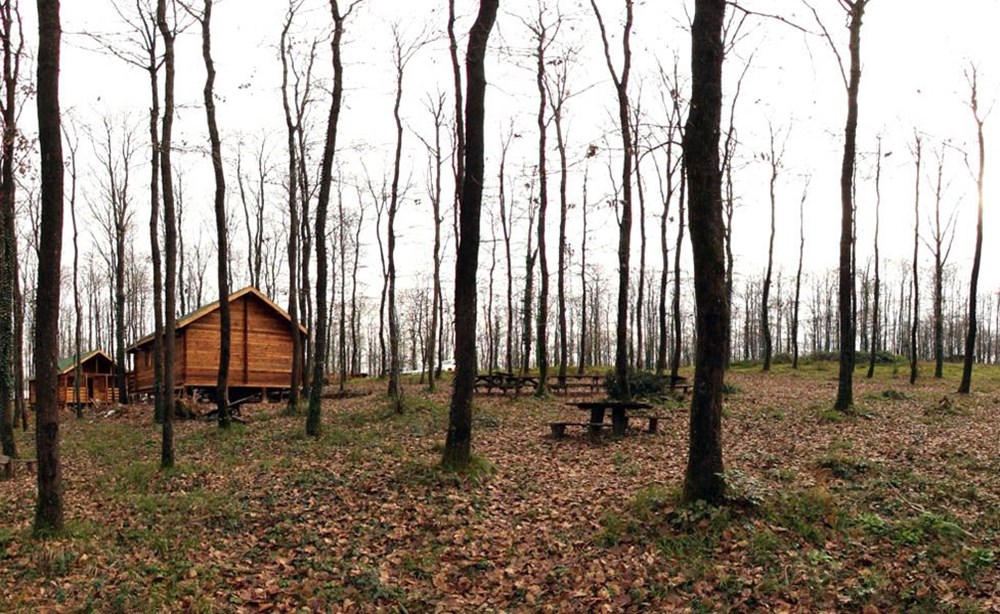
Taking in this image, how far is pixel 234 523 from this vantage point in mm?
7863

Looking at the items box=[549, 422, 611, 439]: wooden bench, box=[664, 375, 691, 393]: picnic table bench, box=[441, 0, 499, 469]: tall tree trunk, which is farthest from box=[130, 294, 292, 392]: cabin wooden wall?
box=[441, 0, 499, 469]: tall tree trunk

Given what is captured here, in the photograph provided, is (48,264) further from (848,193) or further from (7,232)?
(848,193)

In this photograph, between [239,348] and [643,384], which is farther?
[239,348]

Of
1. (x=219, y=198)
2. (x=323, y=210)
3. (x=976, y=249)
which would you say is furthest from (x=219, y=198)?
(x=976, y=249)

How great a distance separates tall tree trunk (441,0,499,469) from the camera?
30.9 ft

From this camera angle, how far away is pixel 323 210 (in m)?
15.2

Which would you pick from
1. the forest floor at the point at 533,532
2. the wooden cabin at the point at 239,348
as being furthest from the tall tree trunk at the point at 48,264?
the wooden cabin at the point at 239,348

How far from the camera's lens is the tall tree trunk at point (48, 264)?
725 cm

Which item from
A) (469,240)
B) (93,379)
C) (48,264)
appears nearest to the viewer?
(48,264)

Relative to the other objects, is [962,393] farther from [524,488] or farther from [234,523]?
[234,523]

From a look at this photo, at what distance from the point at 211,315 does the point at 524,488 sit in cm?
2366

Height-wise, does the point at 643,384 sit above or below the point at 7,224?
below

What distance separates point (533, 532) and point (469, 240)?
4297mm

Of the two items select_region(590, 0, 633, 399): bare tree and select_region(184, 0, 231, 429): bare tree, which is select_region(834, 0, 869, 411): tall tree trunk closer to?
select_region(590, 0, 633, 399): bare tree
